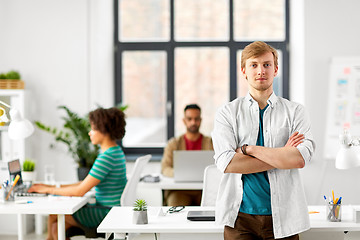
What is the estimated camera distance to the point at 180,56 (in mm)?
6652

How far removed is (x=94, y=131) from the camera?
13.1ft

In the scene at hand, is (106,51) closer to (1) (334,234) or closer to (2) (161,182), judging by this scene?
(2) (161,182)

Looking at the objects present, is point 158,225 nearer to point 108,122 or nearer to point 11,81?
point 108,122

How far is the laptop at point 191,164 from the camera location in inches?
172

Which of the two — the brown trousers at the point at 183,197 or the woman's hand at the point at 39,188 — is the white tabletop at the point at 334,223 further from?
the woman's hand at the point at 39,188

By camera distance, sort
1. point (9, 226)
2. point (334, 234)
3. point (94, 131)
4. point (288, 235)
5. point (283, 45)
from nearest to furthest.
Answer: point (288, 235), point (334, 234), point (94, 131), point (9, 226), point (283, 45)

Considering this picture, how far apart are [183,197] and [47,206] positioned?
1.46m

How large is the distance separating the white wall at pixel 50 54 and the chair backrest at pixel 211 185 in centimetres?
274

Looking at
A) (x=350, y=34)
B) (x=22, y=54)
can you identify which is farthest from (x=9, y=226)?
(x=350, y=34)

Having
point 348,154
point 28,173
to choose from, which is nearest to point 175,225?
point 348,154

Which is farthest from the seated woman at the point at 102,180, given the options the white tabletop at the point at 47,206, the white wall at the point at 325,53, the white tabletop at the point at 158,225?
the white wall at the point at 325,53

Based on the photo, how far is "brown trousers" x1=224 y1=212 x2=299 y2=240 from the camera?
2512 mm

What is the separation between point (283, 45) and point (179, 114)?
1.58 metres

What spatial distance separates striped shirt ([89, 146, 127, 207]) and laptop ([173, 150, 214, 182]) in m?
0.63
